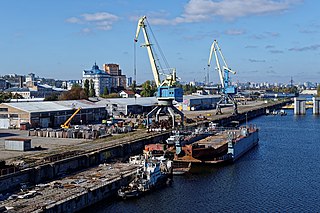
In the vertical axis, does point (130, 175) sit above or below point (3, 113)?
below

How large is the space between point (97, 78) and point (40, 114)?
8313cm

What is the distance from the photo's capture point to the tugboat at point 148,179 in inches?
776

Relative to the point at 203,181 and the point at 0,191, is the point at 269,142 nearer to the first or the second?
the point at 203,181

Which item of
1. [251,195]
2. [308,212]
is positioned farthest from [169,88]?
[308,212]

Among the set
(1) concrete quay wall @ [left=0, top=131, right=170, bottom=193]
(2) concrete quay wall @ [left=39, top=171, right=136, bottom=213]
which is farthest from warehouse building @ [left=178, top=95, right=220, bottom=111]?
(2) concrete quay wall @ [left=39, top=171, right=136, bottom=213]

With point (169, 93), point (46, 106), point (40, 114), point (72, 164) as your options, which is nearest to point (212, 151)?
point (72, 164)

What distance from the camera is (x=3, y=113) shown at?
129ft

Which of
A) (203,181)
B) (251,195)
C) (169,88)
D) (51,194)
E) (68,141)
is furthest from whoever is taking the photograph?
(169,88)

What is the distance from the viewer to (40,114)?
3922cm

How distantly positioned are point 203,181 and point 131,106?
34751 millimetres

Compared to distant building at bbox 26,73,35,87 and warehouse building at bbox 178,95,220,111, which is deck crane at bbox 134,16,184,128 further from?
distant building at bbox 26,73,35,87

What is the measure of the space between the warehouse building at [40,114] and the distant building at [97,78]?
74.0 meters

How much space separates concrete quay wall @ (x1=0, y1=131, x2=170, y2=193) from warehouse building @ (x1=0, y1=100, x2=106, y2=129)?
1168 centimetres

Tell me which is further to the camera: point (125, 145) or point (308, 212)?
point (125, 145)
